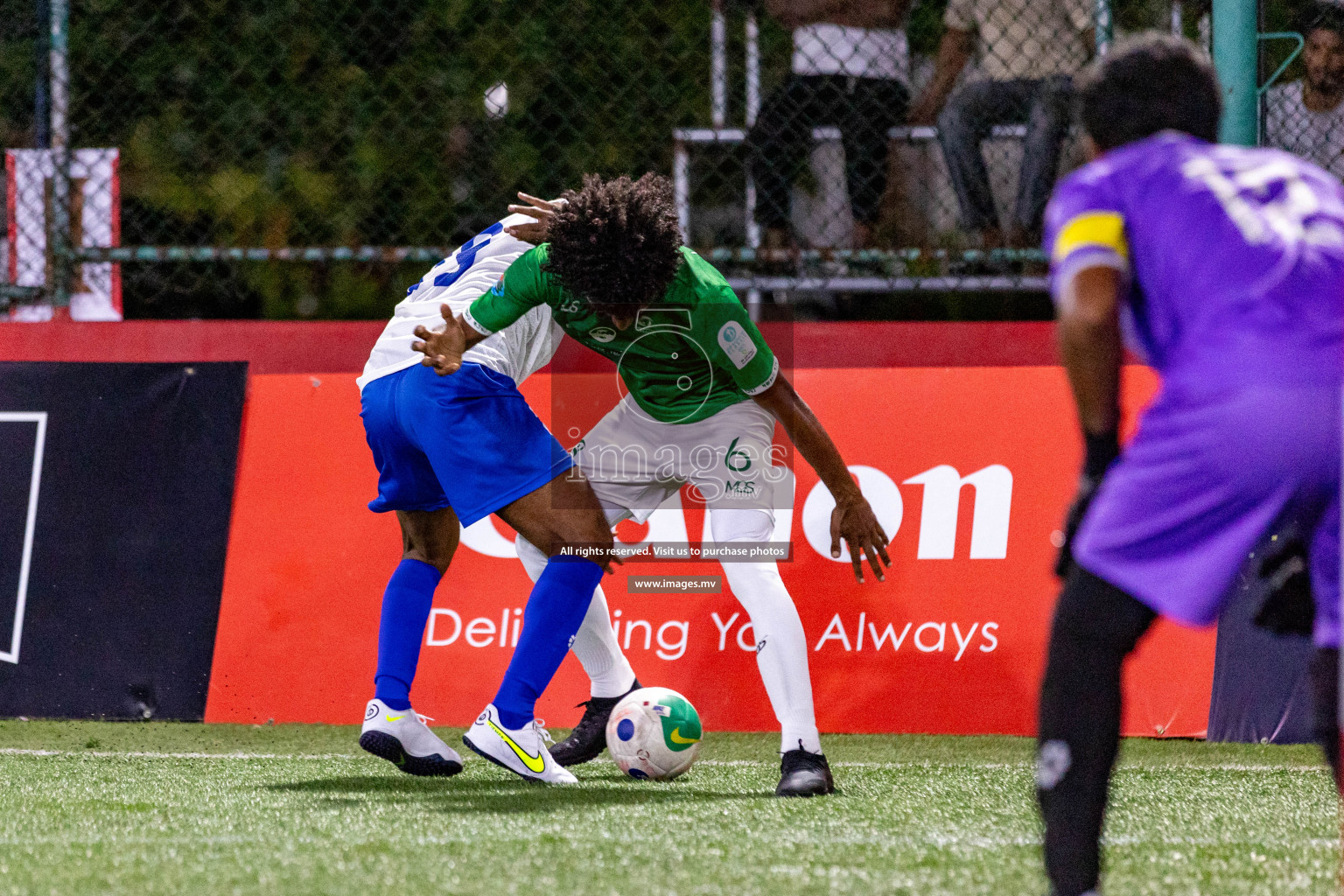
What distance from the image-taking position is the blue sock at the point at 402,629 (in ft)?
14.2

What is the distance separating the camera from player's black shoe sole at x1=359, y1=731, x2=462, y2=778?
13.8 feet

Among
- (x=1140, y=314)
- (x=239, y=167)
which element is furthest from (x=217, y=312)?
(x=1140, y=314)

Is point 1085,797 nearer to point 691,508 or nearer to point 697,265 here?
point 697,265

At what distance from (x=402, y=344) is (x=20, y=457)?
8.05 ft

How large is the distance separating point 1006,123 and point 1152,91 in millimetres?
4220

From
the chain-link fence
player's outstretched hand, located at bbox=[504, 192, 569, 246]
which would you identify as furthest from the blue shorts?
the chain-link fence

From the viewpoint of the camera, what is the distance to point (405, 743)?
4289 mm

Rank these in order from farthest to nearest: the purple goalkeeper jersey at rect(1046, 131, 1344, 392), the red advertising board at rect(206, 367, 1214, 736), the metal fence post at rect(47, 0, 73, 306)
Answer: the metal fence post at rect(47, 0, 73, 306)
the red advertising board at rect(206, 367, 1214, 736)
the purple goalkeeper jersey at rect(1046, 131, 1344, 392)

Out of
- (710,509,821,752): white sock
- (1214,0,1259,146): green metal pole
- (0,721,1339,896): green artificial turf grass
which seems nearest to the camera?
(0,721,1339,896): green artificial turf grass

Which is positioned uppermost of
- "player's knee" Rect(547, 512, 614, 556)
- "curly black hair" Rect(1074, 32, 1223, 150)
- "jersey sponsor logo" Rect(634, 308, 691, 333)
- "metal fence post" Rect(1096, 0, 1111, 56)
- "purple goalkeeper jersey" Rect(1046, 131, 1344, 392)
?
"metal fence post" Rect(1096, 0, 1111, 56)

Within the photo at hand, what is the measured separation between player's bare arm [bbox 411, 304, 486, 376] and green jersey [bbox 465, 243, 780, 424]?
4 cm

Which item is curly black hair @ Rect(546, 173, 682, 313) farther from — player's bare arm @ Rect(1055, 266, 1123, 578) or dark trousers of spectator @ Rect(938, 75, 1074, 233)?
dark trousers of spectator @ Rect(938, 75, 1074, 233)

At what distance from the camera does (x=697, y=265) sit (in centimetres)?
420

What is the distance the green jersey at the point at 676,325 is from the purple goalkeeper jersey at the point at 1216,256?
184 cm
